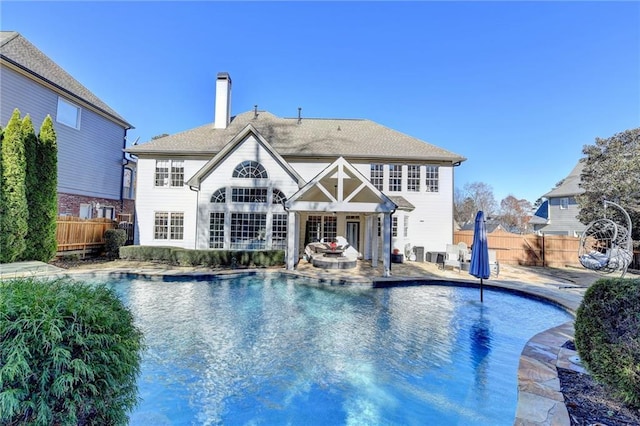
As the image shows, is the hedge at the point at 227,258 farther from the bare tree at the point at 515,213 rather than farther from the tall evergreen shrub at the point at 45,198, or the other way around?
the bare tree at the point at 515,213

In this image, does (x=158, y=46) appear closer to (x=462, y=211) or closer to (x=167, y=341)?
(x=167, y=341)

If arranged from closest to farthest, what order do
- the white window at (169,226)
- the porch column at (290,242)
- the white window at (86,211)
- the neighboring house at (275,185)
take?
the porch column at (290,242) < the neighboring house at (275,185) < the white window at (169,226) < the white window at (86,211)

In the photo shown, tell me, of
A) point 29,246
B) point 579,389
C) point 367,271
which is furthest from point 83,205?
point 579,389

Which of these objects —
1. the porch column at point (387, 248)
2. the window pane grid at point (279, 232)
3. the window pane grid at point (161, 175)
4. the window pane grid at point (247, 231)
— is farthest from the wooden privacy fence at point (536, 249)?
the window pane grid at point (161, 175)

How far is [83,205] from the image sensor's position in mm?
18812

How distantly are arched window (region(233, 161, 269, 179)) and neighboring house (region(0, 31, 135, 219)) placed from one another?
10.5 m

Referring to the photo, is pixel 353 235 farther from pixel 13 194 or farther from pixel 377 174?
pixel 13 194

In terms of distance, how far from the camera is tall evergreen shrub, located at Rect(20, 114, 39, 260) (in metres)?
12.2

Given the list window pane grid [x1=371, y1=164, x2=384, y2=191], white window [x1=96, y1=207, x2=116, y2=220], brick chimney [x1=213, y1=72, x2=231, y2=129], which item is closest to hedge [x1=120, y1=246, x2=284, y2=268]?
window pane grid [x1=371, y1=164, x2=384, y2=191]

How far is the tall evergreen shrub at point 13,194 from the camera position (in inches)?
445

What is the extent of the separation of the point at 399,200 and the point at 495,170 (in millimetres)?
39125

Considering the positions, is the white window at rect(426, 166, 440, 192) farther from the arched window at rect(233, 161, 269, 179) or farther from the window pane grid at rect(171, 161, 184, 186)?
the window pane grid at rect(171, 161, 184, 186)

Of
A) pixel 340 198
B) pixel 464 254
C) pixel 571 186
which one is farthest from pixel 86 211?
pixel 571 186

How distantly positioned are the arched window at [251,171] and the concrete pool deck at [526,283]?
5.71 metres
